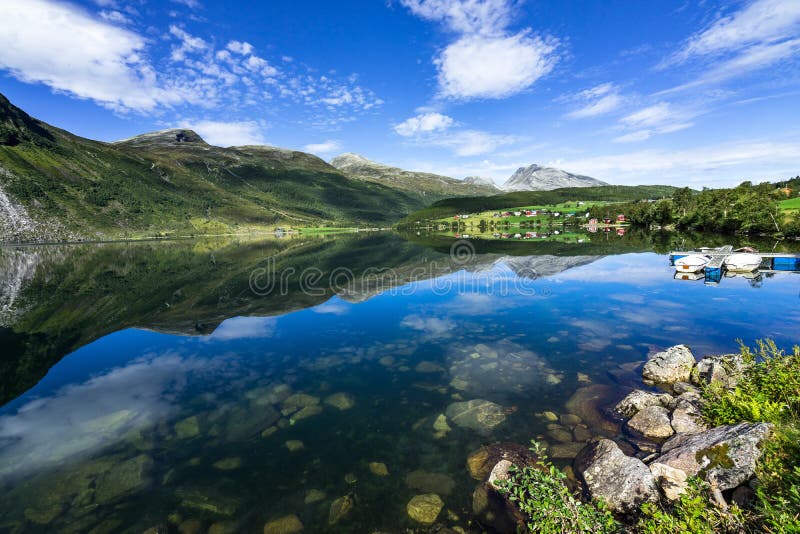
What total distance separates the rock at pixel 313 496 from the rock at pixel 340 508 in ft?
1.79

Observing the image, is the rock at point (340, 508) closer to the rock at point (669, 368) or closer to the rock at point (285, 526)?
the rock at point (285, 526)

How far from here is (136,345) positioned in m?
28.5

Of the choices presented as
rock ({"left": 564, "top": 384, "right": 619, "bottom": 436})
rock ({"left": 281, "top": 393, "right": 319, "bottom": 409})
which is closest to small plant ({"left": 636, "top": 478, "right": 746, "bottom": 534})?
rock ({"left": 564, "top": 384, "right": 619, "bottom": 436})

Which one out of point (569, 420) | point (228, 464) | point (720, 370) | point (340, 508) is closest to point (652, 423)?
point (569, 420)

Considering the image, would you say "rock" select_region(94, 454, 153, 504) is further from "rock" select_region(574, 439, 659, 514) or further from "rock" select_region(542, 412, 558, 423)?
"rock" select_region(542, 412, 558, 423)

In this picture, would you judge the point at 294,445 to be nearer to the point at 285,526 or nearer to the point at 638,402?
the point at 285,526

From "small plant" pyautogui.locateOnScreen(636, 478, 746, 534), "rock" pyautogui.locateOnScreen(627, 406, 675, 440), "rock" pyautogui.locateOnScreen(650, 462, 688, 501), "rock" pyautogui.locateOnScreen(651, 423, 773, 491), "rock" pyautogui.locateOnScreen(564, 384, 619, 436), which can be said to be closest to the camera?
"small plant" pyautogui.locateOnScreen(636, 478, 746, 534)

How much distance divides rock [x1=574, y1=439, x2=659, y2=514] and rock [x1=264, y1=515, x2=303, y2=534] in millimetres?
9395

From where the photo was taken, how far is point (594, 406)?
17.0m

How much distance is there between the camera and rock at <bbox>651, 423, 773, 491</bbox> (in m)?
9.39

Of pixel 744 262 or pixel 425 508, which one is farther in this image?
pixel 744 262

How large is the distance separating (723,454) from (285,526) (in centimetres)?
1368

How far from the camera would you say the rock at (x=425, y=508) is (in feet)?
36.3

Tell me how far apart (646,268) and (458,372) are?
5304 centimetres
